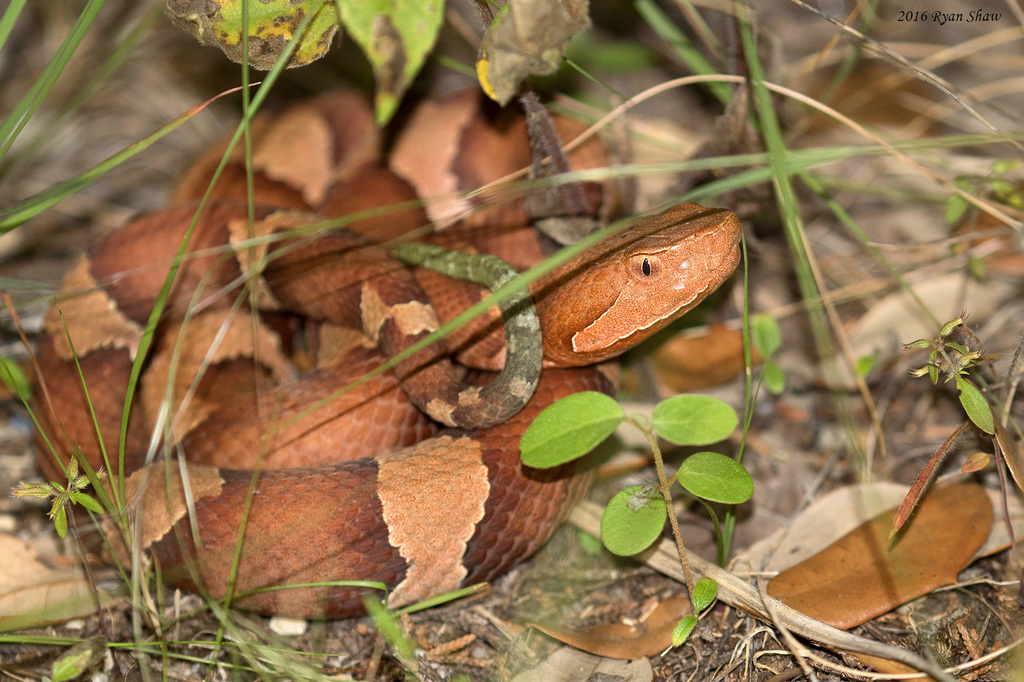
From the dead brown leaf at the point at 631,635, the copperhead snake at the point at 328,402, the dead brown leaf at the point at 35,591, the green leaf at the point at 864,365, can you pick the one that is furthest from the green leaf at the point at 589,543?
the dead brown leaf at the point at 35,591

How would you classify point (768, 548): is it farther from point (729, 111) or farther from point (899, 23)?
point (899, 23)

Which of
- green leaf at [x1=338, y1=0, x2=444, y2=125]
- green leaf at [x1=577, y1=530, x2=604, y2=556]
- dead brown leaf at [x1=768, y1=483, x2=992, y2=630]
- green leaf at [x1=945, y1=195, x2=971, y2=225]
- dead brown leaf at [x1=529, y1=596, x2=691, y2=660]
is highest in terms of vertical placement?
green leaf at [x1=338, y1=0, x2=444, y2=125]

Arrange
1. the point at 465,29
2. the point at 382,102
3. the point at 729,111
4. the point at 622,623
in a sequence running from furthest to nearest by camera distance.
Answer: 1. the point at 465,29
2. the point at 729,111
3. the point at 622,623
4. the point at 382,102

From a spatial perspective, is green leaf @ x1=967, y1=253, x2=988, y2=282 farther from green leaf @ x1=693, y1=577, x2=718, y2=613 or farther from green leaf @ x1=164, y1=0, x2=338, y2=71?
green leaf @ x1=164, y1=0, x2=338, y2=71

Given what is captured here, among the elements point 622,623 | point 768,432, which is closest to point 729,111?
point 768,432

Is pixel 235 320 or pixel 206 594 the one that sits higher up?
pixel 235 320

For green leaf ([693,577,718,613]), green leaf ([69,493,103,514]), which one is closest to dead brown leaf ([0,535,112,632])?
green leaf ([69,493,103,514])

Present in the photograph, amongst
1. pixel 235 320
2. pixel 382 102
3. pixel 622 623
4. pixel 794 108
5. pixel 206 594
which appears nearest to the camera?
pixel 382 102
